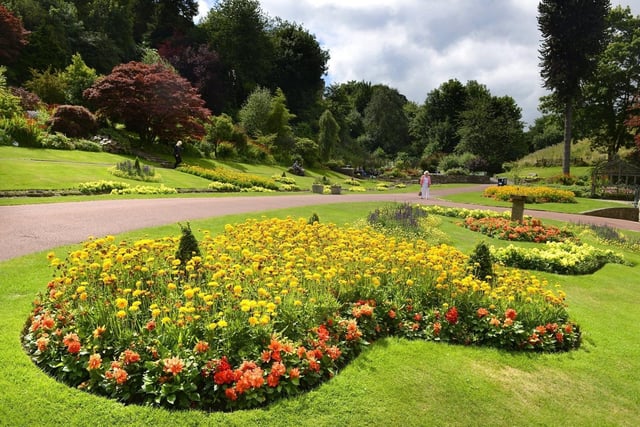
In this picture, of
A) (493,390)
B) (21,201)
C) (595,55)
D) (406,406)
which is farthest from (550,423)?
(595,55)

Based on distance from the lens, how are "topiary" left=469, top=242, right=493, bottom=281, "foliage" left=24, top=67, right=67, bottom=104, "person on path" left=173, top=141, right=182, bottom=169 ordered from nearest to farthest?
"topiary" left=469, top=242, right=493, bottom=281 → "person on path" left=173, top=141, right=182, bottom=169 → "foliage" left=24, top=67, right=67, bottom=104

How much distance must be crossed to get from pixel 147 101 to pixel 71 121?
456 centimetres

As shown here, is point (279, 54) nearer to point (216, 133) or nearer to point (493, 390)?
point (216, 133)

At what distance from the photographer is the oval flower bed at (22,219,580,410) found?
3.42 m

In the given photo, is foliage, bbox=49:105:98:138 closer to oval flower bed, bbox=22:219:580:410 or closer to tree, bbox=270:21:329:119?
oval flower bed, bbox=22:219:580:410

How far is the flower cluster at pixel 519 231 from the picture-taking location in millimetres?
12039

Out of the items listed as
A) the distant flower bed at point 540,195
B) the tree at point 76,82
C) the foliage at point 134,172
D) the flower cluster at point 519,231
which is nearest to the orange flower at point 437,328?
the flower cluster at point 519,231

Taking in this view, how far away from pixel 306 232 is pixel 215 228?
11.1 ft

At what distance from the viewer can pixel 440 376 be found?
4.11 metres

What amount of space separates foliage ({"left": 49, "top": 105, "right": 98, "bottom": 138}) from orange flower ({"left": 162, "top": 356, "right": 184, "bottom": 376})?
2347 cm

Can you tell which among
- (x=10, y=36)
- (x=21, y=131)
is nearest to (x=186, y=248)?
(x=21, y=131)

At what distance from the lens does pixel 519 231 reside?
1220 cm

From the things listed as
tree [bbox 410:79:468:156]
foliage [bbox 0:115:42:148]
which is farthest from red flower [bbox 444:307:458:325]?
tree [bbox 410:79:468:156]

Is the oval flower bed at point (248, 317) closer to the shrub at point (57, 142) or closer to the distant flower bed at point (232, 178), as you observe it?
the distant flower bed at point (232, 178)
